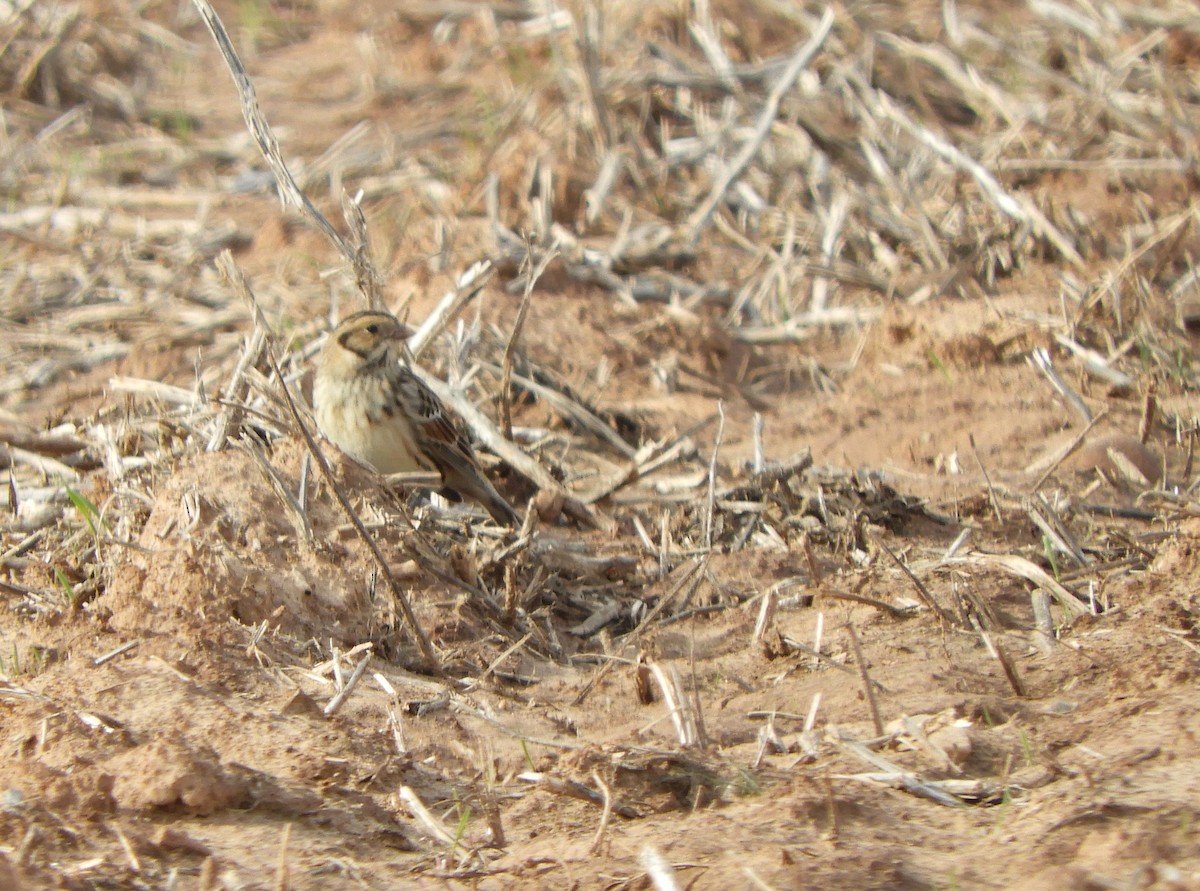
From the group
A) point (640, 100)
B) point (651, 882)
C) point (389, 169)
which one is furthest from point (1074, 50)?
point (651, 882)

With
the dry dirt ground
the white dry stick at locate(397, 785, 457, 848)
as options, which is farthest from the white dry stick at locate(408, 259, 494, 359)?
the white dry stick at locate(397, 785, 457, 848)

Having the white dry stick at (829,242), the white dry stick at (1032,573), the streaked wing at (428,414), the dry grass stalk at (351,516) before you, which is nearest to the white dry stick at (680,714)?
the dry grass stalk at (351,516)

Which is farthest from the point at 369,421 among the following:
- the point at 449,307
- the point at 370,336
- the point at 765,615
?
the point at 765,615

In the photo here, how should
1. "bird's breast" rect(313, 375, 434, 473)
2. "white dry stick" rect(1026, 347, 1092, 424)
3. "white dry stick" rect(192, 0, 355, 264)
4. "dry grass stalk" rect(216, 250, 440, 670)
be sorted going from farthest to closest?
"white dry stick" rect(1026, 347, 1092, 424) < "bird's breast" rect(313, 375, 434, 473) < "white dry stick" rect(192, 0, 355, 264) < "dry grass stalk" rect(216, 250, 440, 670)

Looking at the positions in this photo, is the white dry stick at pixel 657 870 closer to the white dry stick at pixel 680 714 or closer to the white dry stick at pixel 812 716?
the white dry stick at pixel 680 714

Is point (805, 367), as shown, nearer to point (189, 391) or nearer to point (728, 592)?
point (728, 592)

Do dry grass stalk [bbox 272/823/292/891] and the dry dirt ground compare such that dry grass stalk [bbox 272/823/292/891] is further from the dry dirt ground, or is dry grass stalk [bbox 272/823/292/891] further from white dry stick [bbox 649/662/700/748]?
white dry stick [bbox 649/662/700/748]
